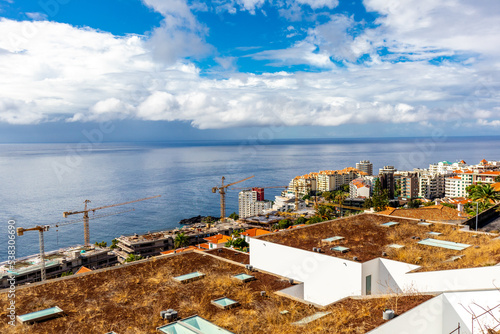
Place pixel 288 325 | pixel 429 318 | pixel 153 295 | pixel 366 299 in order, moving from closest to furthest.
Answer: pixel 288 325 < pixel 429 318 < pixel 366 299 < pixel 153 295

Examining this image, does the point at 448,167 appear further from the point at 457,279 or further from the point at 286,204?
the point at 457,279

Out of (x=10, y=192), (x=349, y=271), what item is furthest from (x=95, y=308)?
(x=10, y=192)

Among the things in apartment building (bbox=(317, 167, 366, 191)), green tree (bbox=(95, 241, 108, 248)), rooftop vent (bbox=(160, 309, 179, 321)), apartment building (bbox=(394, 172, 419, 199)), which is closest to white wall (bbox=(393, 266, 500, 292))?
rooftop vent (bbox=(160, 309, 179, 321))

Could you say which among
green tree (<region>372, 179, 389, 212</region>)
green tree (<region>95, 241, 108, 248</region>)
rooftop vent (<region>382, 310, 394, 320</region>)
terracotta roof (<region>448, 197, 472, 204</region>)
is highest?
rooftop vent (<region>382, 310, 394, 320</region>)

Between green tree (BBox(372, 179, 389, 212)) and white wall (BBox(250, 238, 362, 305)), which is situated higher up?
white wall (BBox(250, 238, 362, 305))

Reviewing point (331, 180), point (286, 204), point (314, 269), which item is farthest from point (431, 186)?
point (314, 269)

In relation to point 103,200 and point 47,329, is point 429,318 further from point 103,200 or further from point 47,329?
point 103,200

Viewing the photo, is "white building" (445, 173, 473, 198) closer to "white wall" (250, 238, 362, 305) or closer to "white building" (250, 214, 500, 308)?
"white building" (250, 214, 500, 308)
